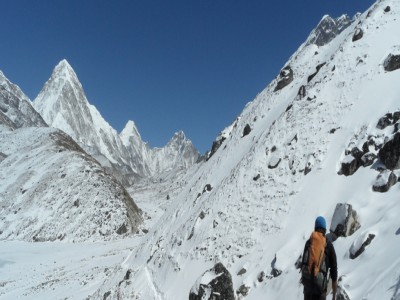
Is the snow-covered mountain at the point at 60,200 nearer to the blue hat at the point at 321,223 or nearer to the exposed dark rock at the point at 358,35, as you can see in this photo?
the exposed dark rock at the point at 358,35

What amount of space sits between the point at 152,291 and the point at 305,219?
7.43m

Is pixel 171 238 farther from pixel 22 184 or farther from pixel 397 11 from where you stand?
pixel 22 184

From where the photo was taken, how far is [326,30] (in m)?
118

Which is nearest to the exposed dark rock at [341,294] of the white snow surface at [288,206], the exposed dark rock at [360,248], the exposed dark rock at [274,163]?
the white snow surface at [288,206]

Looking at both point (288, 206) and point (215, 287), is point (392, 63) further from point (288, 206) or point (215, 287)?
point (215, 287)

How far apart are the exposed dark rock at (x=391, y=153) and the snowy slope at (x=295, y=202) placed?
0.54 m

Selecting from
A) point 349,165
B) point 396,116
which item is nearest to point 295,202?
point 349,165

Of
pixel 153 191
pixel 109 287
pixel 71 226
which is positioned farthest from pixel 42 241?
pixel 153 191

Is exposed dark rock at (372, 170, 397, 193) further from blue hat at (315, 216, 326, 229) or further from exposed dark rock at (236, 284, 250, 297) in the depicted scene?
blue hat at (315, 216, 326, 229)

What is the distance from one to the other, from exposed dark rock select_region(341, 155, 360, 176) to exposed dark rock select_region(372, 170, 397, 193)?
2.14 m

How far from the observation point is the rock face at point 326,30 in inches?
4387

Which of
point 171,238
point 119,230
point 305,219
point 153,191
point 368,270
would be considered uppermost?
point 153,191

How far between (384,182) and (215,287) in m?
6.69

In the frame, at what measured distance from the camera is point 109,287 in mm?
22641
